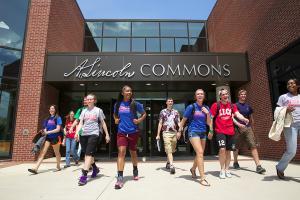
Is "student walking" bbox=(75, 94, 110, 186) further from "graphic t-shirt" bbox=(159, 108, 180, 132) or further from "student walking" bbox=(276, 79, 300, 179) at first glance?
"student walking" bbox=(276, 79, 300, 179)

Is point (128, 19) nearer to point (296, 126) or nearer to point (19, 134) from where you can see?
point (19, 134)

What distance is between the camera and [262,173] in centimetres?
548

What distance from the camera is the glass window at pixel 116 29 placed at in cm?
1503

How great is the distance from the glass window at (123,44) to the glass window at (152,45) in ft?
3.85

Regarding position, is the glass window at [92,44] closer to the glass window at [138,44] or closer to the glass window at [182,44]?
the glass window at [138,44]

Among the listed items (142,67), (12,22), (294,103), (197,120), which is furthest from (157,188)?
(12,22)

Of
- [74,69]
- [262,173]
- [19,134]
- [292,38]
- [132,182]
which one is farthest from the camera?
[74,69]

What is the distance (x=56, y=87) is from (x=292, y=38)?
930 centimetres

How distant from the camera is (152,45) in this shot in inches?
576

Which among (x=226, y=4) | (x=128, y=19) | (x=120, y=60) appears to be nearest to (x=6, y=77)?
(x=120, y=60)

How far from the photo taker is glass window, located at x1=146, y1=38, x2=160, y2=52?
14469 millimetres

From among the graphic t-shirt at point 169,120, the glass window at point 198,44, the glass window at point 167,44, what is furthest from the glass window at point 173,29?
the graphic t-shirt at point 169,120

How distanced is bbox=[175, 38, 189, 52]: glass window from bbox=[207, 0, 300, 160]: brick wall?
2.92m

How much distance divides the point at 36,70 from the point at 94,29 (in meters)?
6.49
